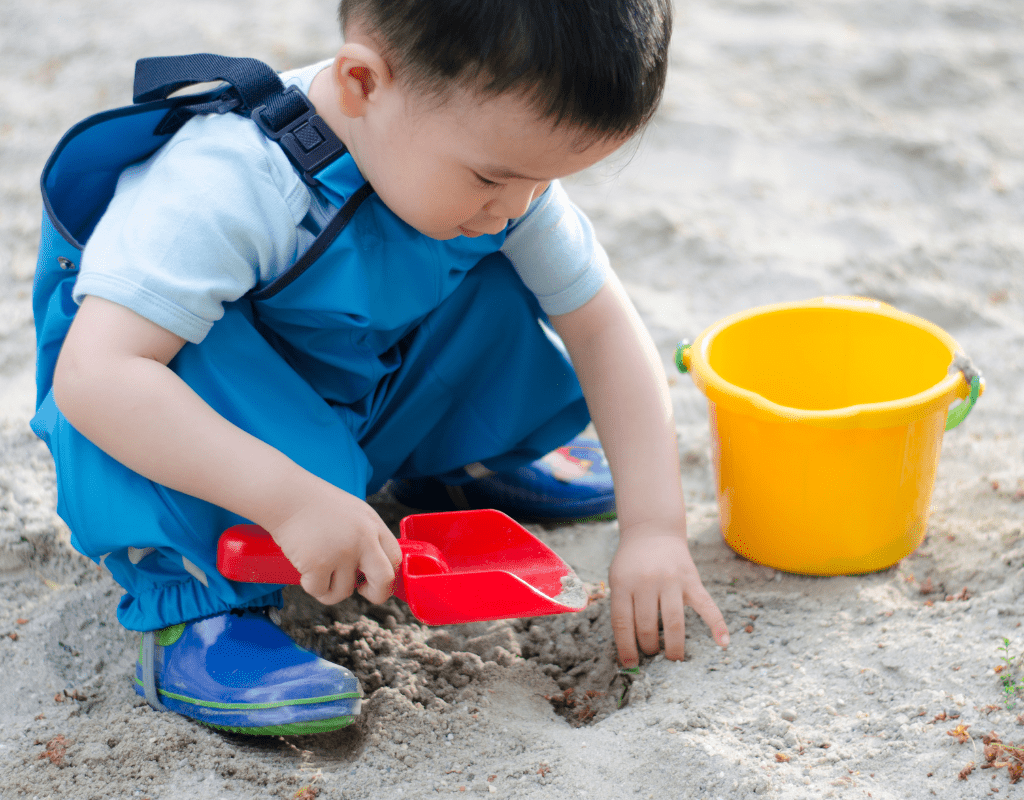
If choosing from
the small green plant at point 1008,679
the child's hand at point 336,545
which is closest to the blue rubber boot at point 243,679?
the child's hand at point 336,545

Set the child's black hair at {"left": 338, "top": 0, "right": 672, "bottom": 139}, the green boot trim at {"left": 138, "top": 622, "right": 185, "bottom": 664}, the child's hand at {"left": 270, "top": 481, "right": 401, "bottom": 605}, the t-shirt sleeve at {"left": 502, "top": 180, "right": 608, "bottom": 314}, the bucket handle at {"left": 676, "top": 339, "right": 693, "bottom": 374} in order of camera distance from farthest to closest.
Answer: the bucket handle at {"left": 676, "top": 339, "right": 693, "bottom": 374}
the t-shirt sleeve at {"left": 502, "top": 180, "right": 608, "bottom": 314}
the green boot trim at {"left": 138, "top": 622, "right": 185, "bottom": 664}
the child's hand at {"left": 270, "top": 481, "right": 401, "bottom": 605}
the child's black hair at {"left": 338, "top": 0, "right": 672, "bottom": 139}

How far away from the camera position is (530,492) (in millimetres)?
1477

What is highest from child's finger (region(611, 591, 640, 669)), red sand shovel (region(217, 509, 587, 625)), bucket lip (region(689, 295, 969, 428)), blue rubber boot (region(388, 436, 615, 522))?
bucket lip (region(689, 295, 969, 428))

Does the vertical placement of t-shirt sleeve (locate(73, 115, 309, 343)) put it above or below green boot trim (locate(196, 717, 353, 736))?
above

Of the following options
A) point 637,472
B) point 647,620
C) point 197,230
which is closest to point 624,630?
point 647,620

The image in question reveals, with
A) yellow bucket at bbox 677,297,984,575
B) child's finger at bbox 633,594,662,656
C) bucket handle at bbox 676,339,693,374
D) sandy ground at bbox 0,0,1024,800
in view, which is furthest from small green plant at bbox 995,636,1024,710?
bucket handle at bbox 676,339,693,374

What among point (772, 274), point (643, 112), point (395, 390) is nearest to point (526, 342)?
point (395, 390)

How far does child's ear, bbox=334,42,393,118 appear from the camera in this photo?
94 centimetres

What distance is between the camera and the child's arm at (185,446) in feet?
3.09

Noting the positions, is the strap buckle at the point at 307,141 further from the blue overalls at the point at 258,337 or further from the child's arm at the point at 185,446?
the child's arm at the point at 185,446

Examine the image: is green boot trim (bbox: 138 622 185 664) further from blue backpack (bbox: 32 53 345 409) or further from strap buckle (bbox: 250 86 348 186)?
strap buckle (bbox: 250 86 348 186)

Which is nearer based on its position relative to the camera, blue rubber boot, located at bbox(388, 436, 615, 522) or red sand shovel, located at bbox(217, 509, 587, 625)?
red sand shovel, located at bbox(217, 509, 587, 625)

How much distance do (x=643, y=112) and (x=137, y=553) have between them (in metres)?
0.69

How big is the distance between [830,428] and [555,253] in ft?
1.26
